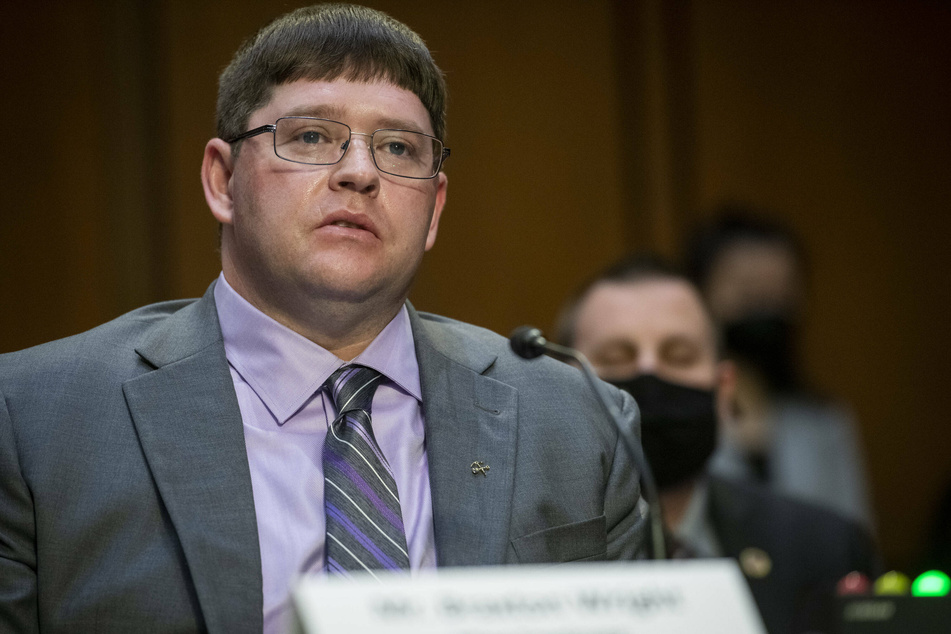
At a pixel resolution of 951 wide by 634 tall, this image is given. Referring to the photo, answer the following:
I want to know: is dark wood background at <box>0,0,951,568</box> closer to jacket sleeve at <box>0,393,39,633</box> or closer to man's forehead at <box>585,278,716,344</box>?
man's forehead at <box>585,278,716,344</box>

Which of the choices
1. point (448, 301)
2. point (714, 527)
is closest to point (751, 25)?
point (448, 301)

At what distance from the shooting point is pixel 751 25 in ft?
14.5

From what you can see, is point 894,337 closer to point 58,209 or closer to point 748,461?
point 748,461

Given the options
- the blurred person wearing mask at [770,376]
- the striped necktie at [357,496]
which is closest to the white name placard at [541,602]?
the striped necktie at [357,496]

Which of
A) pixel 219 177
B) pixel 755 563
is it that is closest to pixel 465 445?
pixel 219 177

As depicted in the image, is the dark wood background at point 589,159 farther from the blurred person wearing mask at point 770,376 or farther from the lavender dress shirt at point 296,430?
the lavender dress shirt at point 296,430

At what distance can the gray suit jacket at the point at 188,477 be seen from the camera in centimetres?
150

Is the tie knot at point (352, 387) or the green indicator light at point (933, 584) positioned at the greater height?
the tie knot at point (352, 387)

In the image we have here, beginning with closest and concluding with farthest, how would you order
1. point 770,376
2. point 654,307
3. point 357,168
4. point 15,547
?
point 15,547 → point 357,168 → point 654,307 → point 770,376

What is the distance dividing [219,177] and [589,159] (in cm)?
242

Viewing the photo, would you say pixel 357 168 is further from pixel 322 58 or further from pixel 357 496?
pixel 357 496

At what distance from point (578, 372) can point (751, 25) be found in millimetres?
2899

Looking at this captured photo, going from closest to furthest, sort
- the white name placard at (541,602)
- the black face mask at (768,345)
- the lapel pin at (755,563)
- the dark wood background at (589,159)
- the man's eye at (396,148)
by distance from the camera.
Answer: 1. the white name placard at (541,602)
2. the man's eye at (396,148)
3. the lapel pin at (755,563)
4. the dark wood background at (589,159)
5. the black face mask at (768,345)

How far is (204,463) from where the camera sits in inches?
62.9
